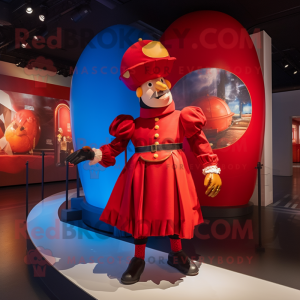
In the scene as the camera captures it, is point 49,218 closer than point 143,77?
No

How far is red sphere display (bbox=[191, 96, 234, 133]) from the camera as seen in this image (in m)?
3.38

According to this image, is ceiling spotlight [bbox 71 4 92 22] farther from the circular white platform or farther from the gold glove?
the gold glove

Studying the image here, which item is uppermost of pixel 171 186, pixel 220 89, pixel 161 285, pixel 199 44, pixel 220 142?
pixel 199 44

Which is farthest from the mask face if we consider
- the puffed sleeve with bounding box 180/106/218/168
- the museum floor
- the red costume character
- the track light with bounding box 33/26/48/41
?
the track light with bounding box 33/26/48/41

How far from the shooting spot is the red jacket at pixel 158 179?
4.88 ft

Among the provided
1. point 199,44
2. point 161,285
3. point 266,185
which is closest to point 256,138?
point 266,185

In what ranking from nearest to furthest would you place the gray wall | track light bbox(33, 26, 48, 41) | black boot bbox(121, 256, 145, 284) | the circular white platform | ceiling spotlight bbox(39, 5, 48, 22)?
1. the circular white platform
2. black boot bbox(121, 256, 145, 284)
3. ceiling spotlight bbox(39, 5, 48, 22)
4. track light bbox(33, 26, 48, 41)
5. the gray wall

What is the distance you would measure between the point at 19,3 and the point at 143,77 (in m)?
4.22

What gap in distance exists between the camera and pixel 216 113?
11.1ft

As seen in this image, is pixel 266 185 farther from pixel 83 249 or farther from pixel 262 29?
pixel 83 249

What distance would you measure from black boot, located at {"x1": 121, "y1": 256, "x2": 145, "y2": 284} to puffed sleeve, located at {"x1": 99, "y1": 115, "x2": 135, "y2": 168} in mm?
640

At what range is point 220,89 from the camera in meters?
3.39

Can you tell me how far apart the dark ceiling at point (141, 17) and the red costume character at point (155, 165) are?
2.15m

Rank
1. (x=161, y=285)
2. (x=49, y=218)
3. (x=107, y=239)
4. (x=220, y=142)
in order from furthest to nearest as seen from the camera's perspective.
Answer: (x=220, y=142) < (x=49, y=218) < (x=107, y=239) < (x=161, y=285)
